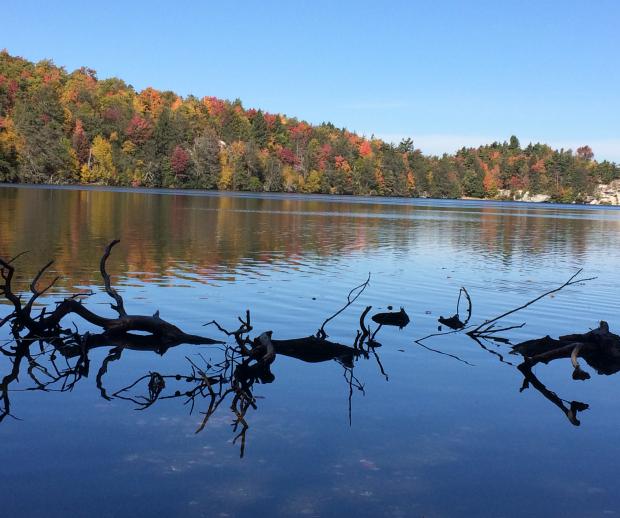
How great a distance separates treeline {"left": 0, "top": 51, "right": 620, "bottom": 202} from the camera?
117688 millimetres

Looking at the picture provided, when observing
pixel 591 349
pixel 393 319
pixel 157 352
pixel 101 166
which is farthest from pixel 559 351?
pixel 101 166

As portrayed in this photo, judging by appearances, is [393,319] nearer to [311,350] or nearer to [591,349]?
[311,350]

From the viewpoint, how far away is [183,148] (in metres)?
142

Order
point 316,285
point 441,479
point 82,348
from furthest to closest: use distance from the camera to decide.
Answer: point 316,285 → point 82,348 → point 441,479

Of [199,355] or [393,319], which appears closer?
[199,355]

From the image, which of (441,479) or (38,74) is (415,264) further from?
(38,74)

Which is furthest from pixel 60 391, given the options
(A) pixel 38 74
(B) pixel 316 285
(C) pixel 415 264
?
(A) pixel 38 74

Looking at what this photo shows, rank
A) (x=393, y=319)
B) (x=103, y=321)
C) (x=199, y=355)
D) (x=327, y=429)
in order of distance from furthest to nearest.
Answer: (x=393, y=319) → (x=103, y=321) → (x=199, y=355) → (x=327, y=429)

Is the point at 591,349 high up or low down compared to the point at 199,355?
up

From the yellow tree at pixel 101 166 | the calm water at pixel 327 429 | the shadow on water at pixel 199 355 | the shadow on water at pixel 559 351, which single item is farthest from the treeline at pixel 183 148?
the shadow on water at pixel 559 351

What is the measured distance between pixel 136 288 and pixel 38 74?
129070mm

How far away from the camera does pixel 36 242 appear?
2647 cm

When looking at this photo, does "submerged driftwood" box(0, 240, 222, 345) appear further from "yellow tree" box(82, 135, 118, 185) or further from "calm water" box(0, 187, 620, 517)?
"yellow tree" box(82, 135, 118, 185)

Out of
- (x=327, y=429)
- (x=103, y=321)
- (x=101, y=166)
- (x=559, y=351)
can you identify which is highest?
(x=101, y=166)
